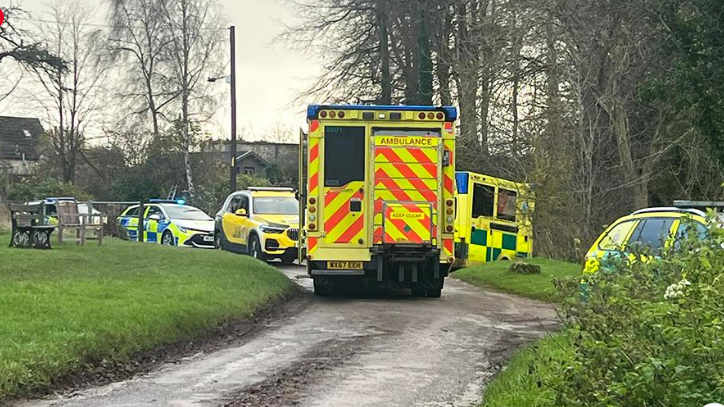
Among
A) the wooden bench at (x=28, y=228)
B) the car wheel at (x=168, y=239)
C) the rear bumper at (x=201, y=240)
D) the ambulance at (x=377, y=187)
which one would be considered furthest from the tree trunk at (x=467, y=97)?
the wooden bench at (x=28, y=228)

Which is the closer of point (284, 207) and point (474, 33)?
point (284, 207)

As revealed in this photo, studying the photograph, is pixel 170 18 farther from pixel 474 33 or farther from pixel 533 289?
pixel 533 289

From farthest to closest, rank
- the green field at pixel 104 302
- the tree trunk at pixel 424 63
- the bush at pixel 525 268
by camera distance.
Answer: the tree trunk at pixel 424 63, the bush at pixel 525 268, the green field at pixel 104 302

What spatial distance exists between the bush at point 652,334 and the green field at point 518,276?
9.39 m

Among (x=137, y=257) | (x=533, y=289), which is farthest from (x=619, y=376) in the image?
(x=137, y=257)

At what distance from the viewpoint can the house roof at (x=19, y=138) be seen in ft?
214

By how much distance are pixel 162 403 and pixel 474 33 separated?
2390 cm

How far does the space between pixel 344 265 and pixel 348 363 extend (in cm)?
536

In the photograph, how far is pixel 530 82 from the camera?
77.2 ft

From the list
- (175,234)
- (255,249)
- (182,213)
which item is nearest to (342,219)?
(255,249)

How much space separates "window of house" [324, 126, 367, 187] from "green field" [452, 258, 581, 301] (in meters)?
3.95

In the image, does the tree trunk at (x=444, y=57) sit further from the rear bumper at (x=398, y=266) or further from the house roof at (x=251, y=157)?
the house roof at (x=251, y=157)

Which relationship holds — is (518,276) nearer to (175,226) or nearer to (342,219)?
(342,219)

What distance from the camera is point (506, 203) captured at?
23.0 meters
